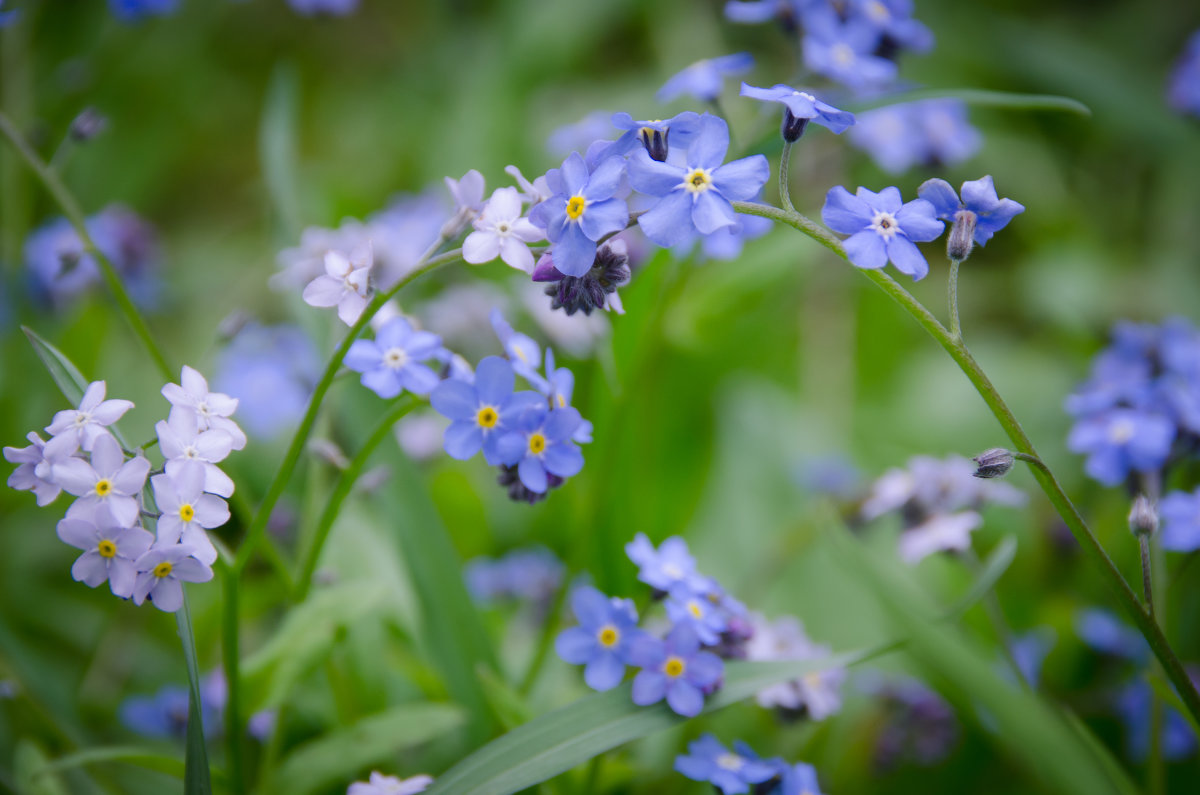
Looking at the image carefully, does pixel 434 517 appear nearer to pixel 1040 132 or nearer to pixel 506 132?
pixel 506 132

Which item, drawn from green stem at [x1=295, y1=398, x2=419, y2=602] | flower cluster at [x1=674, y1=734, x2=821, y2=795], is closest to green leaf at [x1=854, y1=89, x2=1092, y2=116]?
green stem at [x1=295, y1=398, x2=419, y2=602]

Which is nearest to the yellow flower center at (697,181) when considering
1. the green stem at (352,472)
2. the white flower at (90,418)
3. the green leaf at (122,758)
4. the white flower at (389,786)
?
the green stem at (352,472)

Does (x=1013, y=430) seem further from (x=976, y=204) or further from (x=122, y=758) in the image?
(x=122, y=758)

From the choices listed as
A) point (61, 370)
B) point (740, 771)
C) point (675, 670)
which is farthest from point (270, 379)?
point (740, 771)

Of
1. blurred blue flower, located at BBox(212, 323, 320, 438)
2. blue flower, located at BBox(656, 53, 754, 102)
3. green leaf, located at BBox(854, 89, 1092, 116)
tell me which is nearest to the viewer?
green leaf, located at BBox(854, 89, 1092, 116)

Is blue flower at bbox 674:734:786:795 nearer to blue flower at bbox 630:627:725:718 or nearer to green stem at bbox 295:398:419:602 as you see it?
blue flower at bbox 630:627:725:718

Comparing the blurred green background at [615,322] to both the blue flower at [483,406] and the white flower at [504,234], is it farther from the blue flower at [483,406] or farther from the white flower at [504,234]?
the white flower at [504,234]

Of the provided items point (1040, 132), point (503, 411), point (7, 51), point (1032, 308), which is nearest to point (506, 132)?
point (7, 51)
